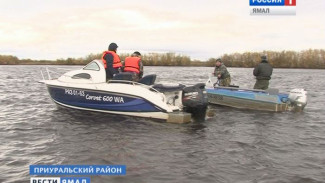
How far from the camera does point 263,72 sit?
12.7m

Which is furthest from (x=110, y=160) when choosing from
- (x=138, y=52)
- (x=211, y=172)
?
(x=138, y=52)

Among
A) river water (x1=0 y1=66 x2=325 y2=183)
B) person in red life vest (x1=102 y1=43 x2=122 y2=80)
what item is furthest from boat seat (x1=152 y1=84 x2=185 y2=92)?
person in red life vest (x1=102 y1=43 x2=122 y2=80)

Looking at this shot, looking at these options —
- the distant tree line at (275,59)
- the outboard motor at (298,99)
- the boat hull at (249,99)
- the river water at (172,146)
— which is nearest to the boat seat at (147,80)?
the river water at (172,146)

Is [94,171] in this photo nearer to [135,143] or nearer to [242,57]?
[135,143]

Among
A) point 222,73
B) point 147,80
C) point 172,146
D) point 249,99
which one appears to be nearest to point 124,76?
point 147,80

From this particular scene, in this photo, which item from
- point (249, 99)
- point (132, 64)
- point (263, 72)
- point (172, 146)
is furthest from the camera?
point (263, 72)

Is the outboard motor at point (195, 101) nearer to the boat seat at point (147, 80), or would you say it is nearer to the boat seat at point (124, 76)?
the boat seat at point (147, 80)

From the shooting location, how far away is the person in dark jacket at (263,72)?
12609 millimetres

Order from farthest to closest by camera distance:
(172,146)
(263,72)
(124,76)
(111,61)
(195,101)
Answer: (263,72) → (111,61) → (124,76) → (195,101) → (172,146)

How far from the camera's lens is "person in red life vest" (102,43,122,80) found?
10.4 metres

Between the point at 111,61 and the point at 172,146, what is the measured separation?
4.49 metres

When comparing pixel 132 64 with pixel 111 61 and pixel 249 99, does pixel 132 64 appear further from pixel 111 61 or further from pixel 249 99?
pixel 249 99

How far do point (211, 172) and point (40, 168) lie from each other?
3.14 metres

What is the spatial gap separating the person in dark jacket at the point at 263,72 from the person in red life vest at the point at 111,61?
5.78 m
